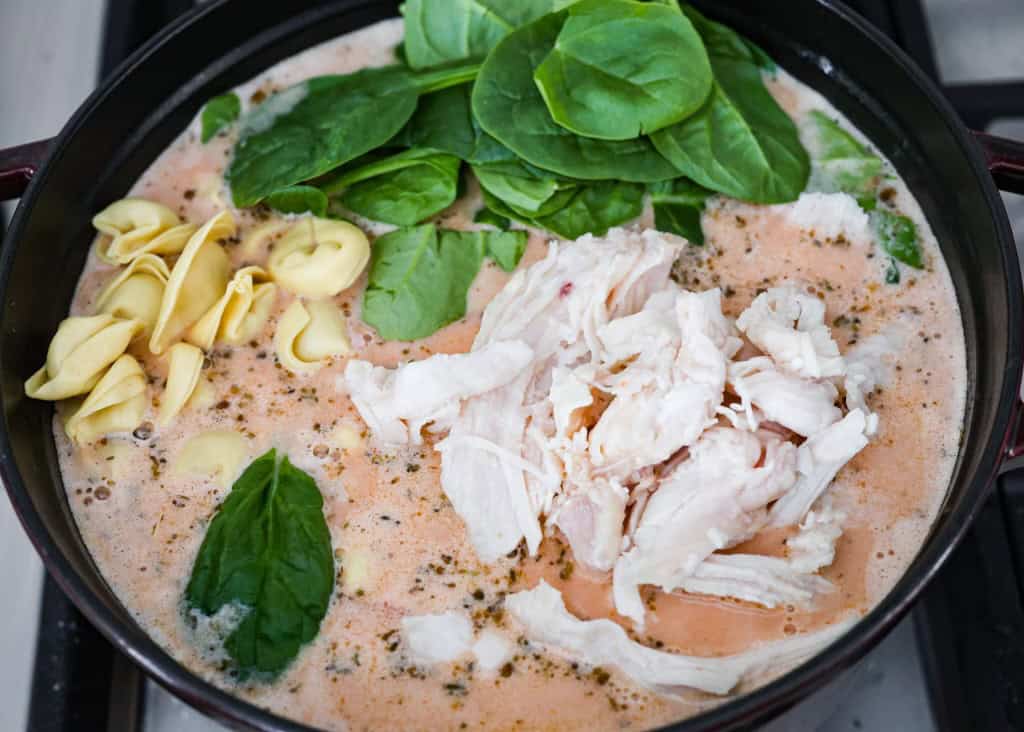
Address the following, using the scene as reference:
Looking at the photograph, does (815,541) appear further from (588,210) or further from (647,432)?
(588,210)

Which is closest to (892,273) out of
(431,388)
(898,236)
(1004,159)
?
(898,236)

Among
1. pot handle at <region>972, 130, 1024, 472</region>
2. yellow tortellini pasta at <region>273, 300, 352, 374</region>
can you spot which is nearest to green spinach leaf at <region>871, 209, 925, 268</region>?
pot handle at <region>972, 130, 1024, 472</region>

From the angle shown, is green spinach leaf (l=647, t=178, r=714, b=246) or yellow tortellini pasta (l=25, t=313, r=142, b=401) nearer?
yellow tortellini pasta (l=25, t=313, r=142, b=401)

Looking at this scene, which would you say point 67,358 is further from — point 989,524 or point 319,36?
point 989,524

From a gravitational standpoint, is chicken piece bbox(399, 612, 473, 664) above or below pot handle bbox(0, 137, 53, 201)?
below

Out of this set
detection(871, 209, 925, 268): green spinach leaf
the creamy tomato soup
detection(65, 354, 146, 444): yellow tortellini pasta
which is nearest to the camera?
the creamy tomato soup

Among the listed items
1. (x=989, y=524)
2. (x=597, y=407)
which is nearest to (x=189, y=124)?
(x=597, y=407)

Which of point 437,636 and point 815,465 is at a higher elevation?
point 815,465

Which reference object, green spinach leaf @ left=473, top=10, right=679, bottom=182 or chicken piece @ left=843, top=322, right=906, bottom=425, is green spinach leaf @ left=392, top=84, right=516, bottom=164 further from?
chicken piece @ left=843, top=322, right=906, bottom=425
